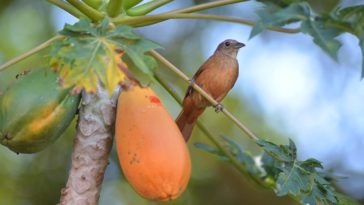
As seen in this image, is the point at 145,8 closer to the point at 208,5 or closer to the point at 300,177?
the point at 208,5

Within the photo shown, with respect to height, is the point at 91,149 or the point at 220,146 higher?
the point at 91,149

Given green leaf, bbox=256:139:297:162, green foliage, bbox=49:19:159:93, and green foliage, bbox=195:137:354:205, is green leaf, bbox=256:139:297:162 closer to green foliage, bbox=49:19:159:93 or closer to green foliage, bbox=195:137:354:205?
green foliage, bbox=195:137:354:205

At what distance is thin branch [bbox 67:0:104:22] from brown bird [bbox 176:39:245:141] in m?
0.58

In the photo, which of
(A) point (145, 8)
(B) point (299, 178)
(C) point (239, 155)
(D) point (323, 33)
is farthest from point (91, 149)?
(C) point (239, 155)

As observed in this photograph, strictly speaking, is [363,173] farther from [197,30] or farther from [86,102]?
[86,102]

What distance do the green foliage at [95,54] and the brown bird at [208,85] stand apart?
769 millimetres

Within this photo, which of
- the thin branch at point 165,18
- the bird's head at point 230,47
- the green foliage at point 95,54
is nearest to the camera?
the green foliage at point 95,54

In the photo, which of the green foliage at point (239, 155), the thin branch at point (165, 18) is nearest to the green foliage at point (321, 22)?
the thin branch at point (165, 18)

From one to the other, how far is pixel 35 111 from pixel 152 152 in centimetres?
41

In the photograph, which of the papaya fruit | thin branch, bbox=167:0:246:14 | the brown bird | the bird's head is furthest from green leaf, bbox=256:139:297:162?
the bird's head

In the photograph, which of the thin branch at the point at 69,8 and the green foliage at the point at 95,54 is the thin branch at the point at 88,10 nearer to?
the thin branch at the point at 69,8

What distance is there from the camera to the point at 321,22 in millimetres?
2090

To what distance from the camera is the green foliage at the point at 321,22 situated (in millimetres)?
2018

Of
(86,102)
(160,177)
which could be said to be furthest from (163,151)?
(86,102)
